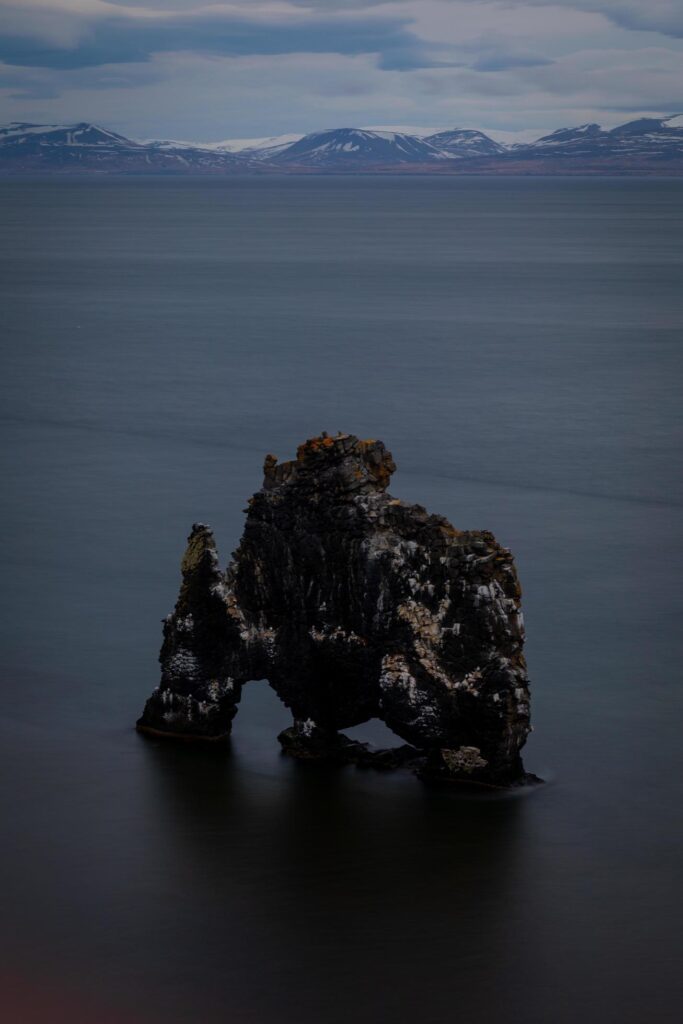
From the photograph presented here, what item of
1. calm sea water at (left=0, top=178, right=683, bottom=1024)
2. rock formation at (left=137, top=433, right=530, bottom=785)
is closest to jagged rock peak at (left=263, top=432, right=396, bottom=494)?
rock formation at (left=137, top=433, right=530, bottom=785)

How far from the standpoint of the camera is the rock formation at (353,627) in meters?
25.6

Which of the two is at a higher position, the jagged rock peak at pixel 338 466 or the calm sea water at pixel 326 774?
the jagged rock peak at pixel 338 466

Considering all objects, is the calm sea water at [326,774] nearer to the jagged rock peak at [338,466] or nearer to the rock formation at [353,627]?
the rock formation at [353,627]

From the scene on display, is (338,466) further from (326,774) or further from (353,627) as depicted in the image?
(326,774)

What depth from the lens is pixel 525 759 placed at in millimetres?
27953

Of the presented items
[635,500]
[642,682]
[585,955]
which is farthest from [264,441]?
[585,955]

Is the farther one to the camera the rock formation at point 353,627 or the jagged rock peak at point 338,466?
the jagged rock peak at point 338,466

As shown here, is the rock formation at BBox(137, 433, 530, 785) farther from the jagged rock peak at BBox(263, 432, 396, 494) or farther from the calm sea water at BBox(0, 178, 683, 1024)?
the calm sea water at BBox(0, 178, 683, 1024)

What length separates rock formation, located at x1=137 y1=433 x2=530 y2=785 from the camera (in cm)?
2556

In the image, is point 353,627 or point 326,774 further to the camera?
point 353,627

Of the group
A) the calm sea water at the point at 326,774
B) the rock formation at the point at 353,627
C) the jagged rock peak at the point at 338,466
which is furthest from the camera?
the jagged rock peak at the point at 338,466

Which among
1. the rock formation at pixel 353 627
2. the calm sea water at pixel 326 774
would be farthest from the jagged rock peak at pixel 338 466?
the calm sea water at pixel 326 774

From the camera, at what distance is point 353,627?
2695 centimetres

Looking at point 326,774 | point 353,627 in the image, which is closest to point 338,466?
point 353,627
